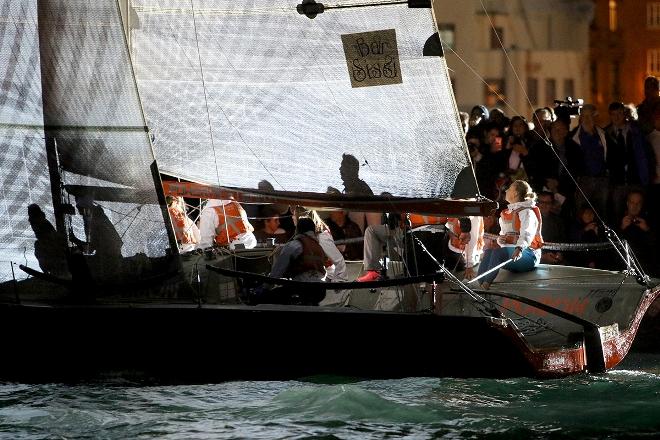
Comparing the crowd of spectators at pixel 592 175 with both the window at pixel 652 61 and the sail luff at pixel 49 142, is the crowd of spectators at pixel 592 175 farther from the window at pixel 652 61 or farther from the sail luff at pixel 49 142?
the window at pixel 652 61

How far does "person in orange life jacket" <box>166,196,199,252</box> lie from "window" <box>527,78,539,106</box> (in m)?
34.5

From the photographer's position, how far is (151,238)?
1323cm

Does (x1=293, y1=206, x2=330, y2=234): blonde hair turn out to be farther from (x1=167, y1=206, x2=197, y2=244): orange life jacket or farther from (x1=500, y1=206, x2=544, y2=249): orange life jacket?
(x1=167, y1=206, x2=197, y2=244): orange life jacket

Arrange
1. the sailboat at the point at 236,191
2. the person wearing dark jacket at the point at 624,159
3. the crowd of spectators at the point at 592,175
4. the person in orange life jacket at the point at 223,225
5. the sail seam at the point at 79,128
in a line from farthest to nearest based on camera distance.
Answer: the person wearing dark jacket at the point at 624,159 → the crowd of spectators at the point at 592,175 → the person in orange life jacket at the point at 223,225 → the sail seam at the point at 79,128 → the sailboat at the point at 236,191

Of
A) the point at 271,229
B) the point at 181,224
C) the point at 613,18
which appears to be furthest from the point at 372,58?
the point at 613,18

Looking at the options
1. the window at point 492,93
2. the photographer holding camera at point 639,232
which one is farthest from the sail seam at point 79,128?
the window at point 492,93

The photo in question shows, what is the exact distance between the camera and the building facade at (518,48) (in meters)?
45.2

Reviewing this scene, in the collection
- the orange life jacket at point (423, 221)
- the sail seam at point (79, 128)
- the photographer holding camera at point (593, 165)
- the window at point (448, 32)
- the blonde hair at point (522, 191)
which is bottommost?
the orange life jacket at point (423, 221)

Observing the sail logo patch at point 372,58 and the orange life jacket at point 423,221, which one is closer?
the sail logo patch at point 372,58

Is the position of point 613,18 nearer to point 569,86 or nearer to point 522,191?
point 569,86

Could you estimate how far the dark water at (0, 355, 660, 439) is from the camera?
1162cm

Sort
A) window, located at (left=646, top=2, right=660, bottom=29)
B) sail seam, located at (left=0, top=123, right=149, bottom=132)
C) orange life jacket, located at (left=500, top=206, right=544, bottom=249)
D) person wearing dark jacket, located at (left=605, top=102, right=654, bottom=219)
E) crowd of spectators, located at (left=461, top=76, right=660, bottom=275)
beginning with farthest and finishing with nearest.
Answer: window, located at (left=646, top=2, right=660, bottom=29), person wearing dark jacket, located at (left=605, top=102, right=654, bottom=219), crowd of spectators, located at (left=461, top=76, right=660, bottom=275), orange life jacket, located at (left=500, top=206, right=544, bottom=249), sail seam, located at (left=0, top=123, right=149, bottom=132)

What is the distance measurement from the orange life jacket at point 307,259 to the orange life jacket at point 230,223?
1743 mm

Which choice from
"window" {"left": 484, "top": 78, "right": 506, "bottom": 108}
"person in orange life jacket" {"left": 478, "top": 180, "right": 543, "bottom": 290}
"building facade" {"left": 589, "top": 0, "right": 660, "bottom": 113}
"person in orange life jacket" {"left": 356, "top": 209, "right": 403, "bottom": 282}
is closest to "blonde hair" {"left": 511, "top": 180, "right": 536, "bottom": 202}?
"person in orange life jacket" {"left": 478, "top": 180, "right": 543, "bottom": 290}
